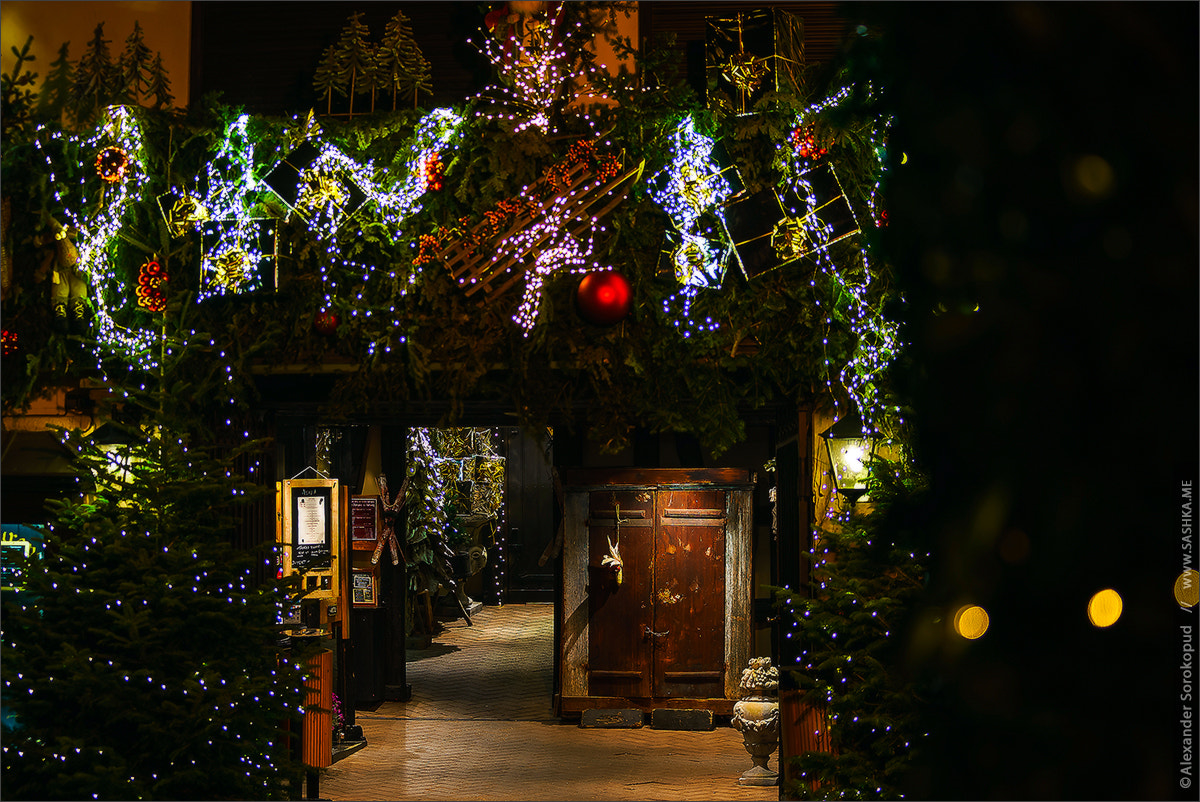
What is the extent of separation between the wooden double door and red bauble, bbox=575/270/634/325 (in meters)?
3.34

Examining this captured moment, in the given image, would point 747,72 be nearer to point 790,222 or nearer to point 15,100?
point 790,222

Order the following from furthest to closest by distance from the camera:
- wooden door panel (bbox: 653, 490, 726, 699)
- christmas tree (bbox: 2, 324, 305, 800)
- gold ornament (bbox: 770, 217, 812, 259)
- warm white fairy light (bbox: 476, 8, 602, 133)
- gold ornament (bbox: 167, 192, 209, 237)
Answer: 1. wooden door panel (bbox: 653, 490, 726, 699)
2. gold ornament (bbox: 167, 192, 209, 237)
3. warm white fairy light (bbox: 476, 8, 602, 133)
4. gold ornament (bbox: 770, 217, 812, 259)
5. christmas tree (bbox: 2, 324, 305, 800)

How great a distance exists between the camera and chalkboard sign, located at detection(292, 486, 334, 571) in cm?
773

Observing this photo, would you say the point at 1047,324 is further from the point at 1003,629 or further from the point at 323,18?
the point at 323,18

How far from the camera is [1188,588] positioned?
1.33m

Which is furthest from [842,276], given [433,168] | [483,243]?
[433,168]

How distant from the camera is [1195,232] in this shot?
127cm

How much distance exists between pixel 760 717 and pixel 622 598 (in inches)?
98.4

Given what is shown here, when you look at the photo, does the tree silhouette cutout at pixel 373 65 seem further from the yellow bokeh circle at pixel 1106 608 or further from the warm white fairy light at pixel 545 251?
the yellow bokeh circle at pixel 1106 608

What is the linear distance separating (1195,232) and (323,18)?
7.54m

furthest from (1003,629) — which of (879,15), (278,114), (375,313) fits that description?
(278,114)

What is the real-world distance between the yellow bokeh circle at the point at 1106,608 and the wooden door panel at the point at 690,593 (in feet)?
27.2

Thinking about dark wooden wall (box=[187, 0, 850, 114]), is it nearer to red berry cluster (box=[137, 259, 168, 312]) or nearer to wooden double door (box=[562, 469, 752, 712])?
red berry cluster (box=[137, 259, 168, 312])

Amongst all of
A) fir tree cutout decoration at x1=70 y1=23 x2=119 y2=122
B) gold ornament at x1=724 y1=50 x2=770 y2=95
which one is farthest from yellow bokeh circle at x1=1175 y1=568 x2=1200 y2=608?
fir tree cutout decoration at x1=70 y1=23 x2=119 y2=122
